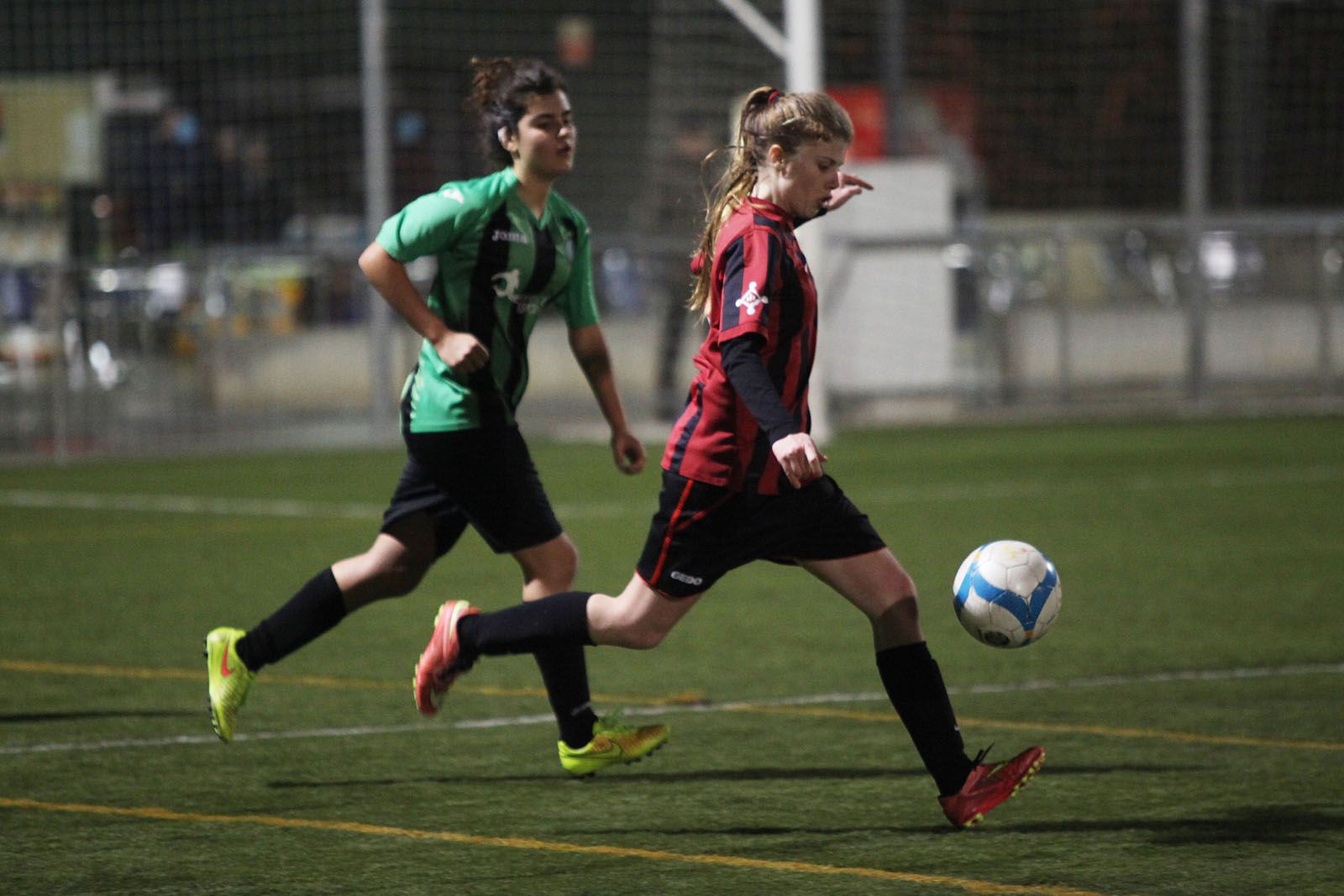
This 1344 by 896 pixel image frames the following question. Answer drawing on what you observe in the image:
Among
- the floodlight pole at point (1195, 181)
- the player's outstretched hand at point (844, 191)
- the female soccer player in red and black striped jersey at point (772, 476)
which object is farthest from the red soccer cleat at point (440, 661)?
the floodlight pole at point (1195, 181)

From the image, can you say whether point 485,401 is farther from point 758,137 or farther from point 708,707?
point 708,707

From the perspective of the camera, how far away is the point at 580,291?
17.6ft

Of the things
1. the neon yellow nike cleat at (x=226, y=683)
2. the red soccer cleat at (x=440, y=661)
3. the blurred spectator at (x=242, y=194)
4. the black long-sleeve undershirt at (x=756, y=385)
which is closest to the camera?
the black long-sleeve undershirt at (x=756, y=385)

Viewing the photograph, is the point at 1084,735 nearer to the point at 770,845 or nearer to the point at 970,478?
the point at 770,845

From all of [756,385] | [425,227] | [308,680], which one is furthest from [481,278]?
[308,680]

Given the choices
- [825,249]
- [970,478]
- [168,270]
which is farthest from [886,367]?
[168,270]

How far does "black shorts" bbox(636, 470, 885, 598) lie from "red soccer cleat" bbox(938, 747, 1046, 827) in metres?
0.56

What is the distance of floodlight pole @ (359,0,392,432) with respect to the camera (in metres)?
16.9

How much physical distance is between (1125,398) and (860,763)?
45.1ft

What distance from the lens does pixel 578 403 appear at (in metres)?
17.3

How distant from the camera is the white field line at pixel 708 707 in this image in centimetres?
546

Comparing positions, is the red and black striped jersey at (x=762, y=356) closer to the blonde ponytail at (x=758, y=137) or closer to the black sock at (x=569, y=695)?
the blonde ponytail at (x=758, y=137)

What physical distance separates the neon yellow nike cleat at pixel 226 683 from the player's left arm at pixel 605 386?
1.14 m

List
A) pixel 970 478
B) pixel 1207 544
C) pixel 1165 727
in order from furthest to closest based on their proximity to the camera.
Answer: pixel 970 478
pixel 1207 544
pixel 1165 727
